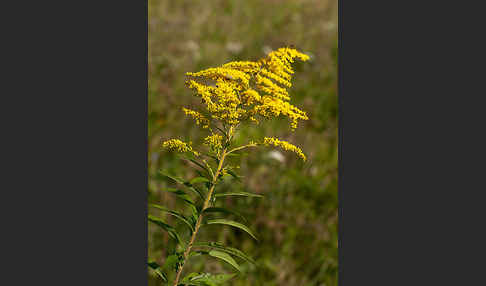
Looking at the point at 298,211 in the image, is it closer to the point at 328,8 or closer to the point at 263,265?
the point at 263,265

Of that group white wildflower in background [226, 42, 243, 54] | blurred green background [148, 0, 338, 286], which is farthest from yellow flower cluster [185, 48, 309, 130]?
white wildflower in background [226, 42, 243, 54]

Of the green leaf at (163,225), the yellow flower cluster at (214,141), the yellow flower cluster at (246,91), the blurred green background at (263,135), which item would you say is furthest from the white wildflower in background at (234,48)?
the green leaf at (163,225)

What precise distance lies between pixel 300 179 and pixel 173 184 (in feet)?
4.54

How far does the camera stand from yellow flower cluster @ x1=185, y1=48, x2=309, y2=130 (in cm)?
177

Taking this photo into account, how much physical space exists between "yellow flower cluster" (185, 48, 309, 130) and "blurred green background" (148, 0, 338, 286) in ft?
1.39

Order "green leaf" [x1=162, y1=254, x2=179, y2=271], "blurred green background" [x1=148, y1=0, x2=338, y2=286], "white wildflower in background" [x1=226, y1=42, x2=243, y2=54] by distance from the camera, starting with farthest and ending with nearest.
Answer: "white wildflower in background" [x1=226, y1=42, x2=243, y2=54] < "blurred green background" [x1=148, y1=0, x2=338, y2=286] < "green leaf" [x1=162, y1=254, x2=179, y2=271]

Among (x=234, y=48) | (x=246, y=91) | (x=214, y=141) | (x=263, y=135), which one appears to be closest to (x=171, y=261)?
(x=214, y=141)

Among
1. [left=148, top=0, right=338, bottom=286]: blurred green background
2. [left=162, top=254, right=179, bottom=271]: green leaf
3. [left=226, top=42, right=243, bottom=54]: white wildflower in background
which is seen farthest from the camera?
[left=226, top=42, right=243, bottom=54]: white wildflower in background

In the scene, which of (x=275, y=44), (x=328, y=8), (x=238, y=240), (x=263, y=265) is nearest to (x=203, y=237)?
(x=238, y=240)

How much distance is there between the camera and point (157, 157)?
14.1ft

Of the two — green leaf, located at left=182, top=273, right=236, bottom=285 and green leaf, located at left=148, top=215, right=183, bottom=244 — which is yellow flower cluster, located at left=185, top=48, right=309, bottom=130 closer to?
green leaf, located at left=148, top=215, right=183, bottom=244

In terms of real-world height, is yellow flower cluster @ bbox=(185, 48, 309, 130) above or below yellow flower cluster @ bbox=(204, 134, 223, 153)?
above

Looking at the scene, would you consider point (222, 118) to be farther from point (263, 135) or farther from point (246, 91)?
point (263, 135)

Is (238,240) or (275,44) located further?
(275,44)
